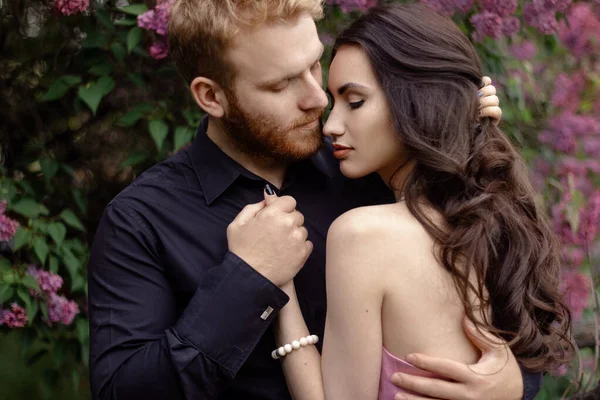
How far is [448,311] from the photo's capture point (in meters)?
2.09

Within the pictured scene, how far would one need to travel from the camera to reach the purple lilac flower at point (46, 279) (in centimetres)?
325

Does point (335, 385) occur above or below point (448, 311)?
below

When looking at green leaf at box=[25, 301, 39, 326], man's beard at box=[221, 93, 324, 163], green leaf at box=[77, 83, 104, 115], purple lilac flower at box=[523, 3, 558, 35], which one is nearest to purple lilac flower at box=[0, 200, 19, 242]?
green leaf at box=[25, 301, 39, 326]

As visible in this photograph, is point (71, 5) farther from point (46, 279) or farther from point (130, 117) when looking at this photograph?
point (46, 279)

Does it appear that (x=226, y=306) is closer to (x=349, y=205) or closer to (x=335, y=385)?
(x=335, y=385)

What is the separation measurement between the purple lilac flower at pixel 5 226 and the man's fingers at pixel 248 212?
1.25 metres

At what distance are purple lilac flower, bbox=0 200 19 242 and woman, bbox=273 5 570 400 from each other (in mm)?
1369

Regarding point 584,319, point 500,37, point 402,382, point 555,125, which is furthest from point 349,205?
point 584,319

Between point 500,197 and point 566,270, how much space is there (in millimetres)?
1546

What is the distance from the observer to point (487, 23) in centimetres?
328

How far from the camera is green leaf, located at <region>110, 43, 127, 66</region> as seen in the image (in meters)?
3.36

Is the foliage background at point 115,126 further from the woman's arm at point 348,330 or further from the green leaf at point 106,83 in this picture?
the woman's arm at point 348,330

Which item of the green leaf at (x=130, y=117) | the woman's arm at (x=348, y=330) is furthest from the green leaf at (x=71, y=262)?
the woman's arm at (x=348, y=330)

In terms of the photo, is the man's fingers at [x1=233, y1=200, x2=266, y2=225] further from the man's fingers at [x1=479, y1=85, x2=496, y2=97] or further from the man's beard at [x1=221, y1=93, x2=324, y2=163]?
the man's fingers at [x1=479, y1=85, x2=496, y2=97]
